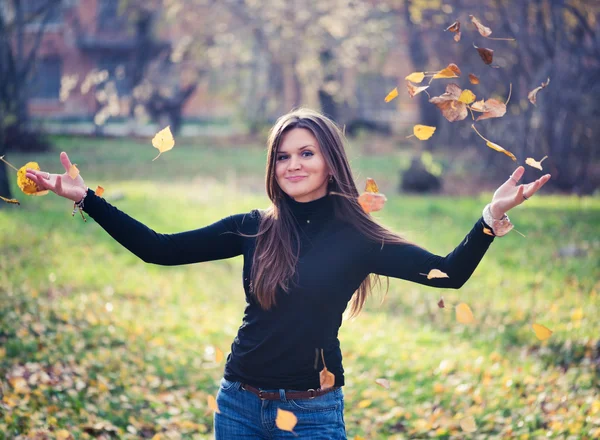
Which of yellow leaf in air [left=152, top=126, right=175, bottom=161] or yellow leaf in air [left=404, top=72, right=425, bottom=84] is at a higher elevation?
yellow leaf in air [left=404, top=72, right=425, bottom=84]

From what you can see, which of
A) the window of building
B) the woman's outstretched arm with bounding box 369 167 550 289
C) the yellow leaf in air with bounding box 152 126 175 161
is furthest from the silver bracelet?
the window of building

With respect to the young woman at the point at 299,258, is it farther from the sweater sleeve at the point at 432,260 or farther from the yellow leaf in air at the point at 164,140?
the yellow leaf in air at the point at 164,140

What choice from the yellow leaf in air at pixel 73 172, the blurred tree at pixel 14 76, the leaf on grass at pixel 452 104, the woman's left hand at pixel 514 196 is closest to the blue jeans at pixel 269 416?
the woman's left hand at pixel 514 196

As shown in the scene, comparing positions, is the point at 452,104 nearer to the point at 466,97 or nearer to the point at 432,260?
the point at 466,97

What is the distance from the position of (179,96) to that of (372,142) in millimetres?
8748

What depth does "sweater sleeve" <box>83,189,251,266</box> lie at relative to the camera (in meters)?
3.04

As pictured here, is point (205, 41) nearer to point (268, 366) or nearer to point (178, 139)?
point (178, 139)

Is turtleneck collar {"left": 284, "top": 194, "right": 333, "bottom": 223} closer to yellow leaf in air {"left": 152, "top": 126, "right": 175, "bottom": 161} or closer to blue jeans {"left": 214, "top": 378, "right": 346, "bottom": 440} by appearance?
yellow leaf in air {"left": 152, "top": 126, "right": 175, "bottom": 161}

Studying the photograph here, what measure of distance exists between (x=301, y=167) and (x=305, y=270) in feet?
1.46

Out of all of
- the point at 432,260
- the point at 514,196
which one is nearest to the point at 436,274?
the point at 432,260

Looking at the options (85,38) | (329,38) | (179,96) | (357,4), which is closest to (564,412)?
(357,4)

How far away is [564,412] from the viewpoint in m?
5.07

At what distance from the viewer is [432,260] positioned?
2846 mm

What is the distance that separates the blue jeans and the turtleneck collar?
2.39 ft
